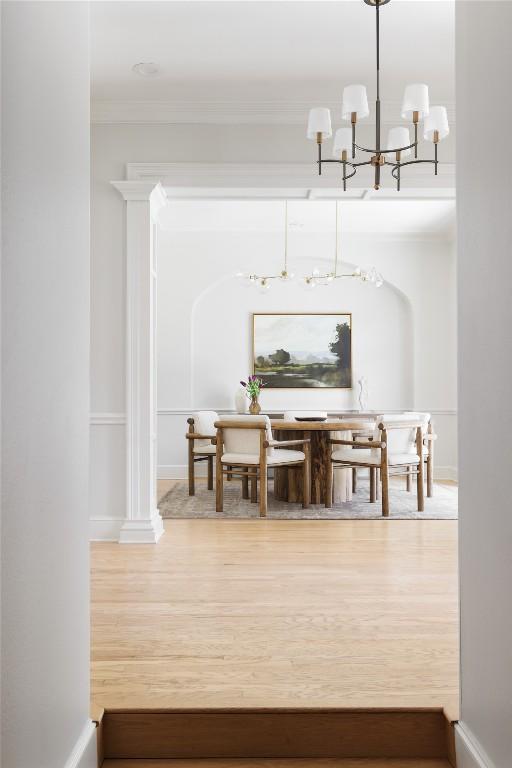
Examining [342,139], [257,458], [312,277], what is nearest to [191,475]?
[257,458]

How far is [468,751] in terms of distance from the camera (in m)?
1.73

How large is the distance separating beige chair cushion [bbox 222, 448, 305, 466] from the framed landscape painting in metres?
2.45

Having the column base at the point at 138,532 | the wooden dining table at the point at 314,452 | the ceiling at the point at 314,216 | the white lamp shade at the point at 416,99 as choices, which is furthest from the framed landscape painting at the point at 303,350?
the white lamp shade at the point at 416,99

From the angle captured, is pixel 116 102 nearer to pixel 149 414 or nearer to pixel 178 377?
pixel 149 414

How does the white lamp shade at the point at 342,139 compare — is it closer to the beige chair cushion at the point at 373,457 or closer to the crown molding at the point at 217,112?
the crown molding at the point at 217,112

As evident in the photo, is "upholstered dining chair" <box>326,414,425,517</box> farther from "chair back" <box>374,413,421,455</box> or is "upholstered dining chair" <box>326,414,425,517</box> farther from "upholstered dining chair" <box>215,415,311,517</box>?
"upholstered dining chair" <box>215,415,311,517</box>

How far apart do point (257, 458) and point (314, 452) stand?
0.64m

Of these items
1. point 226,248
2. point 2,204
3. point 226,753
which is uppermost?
point 226,248

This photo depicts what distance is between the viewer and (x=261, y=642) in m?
2.41

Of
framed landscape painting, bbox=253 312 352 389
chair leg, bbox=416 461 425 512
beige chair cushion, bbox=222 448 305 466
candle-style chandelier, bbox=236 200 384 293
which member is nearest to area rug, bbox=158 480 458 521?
chair leg, bbox=416 461 425 512

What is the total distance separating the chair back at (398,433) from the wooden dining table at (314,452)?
7.6 inches

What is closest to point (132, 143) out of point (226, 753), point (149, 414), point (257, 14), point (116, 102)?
point (116, 102)

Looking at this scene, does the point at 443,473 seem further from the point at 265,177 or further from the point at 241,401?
the point at 265,177

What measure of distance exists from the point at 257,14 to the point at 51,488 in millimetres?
2939
